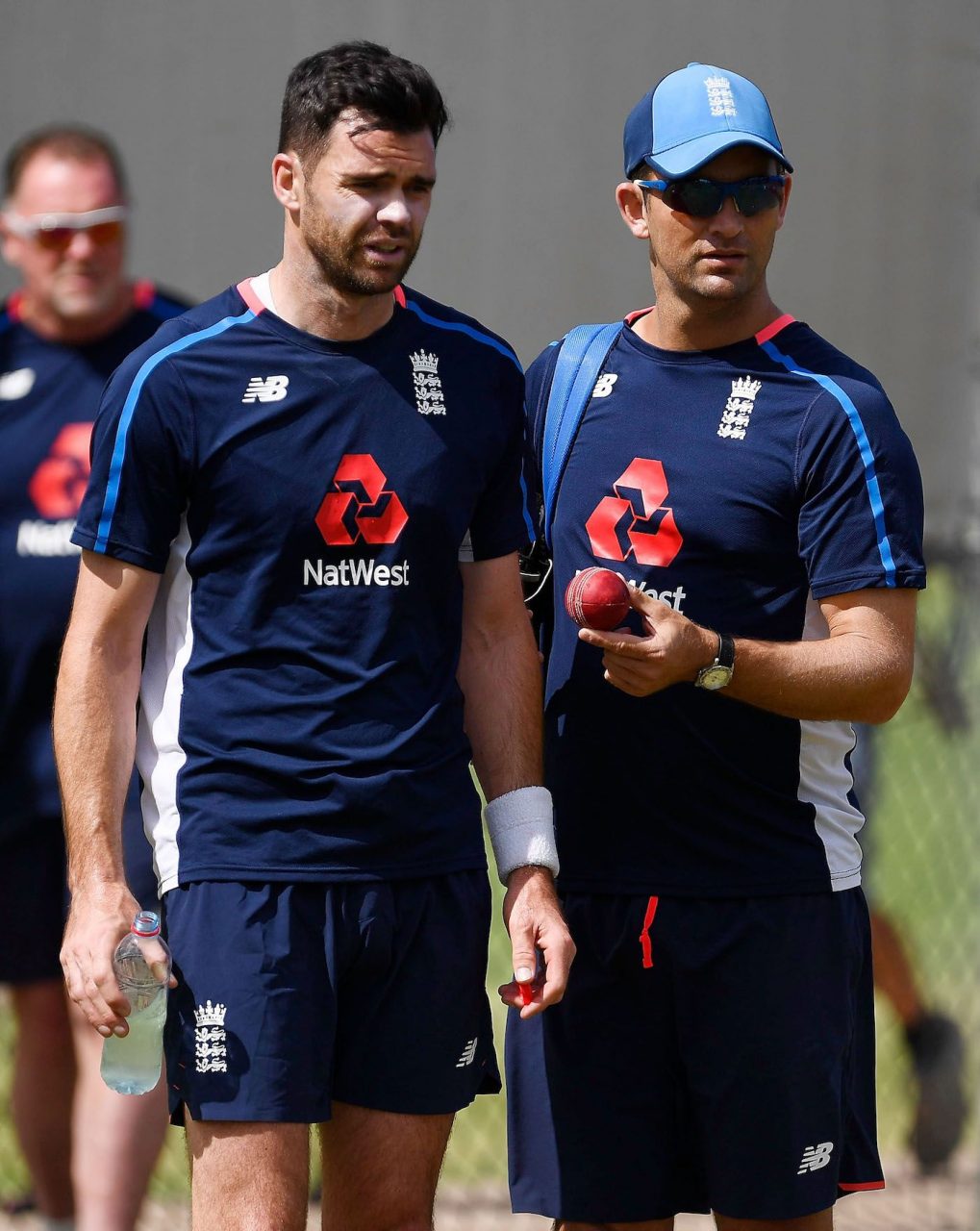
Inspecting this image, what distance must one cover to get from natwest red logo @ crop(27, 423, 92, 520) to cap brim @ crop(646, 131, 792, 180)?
1474 millimetres

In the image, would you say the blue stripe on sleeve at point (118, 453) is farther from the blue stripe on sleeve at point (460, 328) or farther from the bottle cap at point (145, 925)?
the bottle cap at point (145, 925)

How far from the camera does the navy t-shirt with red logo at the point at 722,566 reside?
2.92 m

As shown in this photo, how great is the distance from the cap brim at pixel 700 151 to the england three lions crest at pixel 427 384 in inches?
20.3

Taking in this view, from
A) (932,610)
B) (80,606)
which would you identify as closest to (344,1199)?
(80,606)

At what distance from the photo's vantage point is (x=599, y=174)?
22.3 feet

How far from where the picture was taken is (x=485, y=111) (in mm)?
6781

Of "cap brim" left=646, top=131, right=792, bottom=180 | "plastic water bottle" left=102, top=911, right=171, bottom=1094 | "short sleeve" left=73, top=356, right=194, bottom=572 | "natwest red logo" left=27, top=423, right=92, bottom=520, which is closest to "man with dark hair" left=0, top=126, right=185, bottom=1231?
Result: "natwest red logo" left=27, top=423, right=92, bottom=520

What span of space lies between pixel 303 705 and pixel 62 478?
1.37m

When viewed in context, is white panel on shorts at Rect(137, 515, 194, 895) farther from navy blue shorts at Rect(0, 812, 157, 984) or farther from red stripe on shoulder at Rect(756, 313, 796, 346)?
navy blue shorts at Rect(0, 812, 157, 984)

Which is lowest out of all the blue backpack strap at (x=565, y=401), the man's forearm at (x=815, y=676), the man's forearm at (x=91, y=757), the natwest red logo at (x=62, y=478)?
the man's forearm at (x=91, y=757)

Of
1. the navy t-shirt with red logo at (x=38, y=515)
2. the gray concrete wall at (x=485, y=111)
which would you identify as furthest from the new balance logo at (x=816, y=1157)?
the gray concrete wall at (x=485, y=111)

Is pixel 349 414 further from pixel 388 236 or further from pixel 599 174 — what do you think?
pixel 599 174

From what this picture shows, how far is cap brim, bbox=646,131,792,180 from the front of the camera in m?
2.97

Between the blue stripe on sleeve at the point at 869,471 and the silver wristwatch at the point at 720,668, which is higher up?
the blue stripe on sleeve at the point at 869,471
